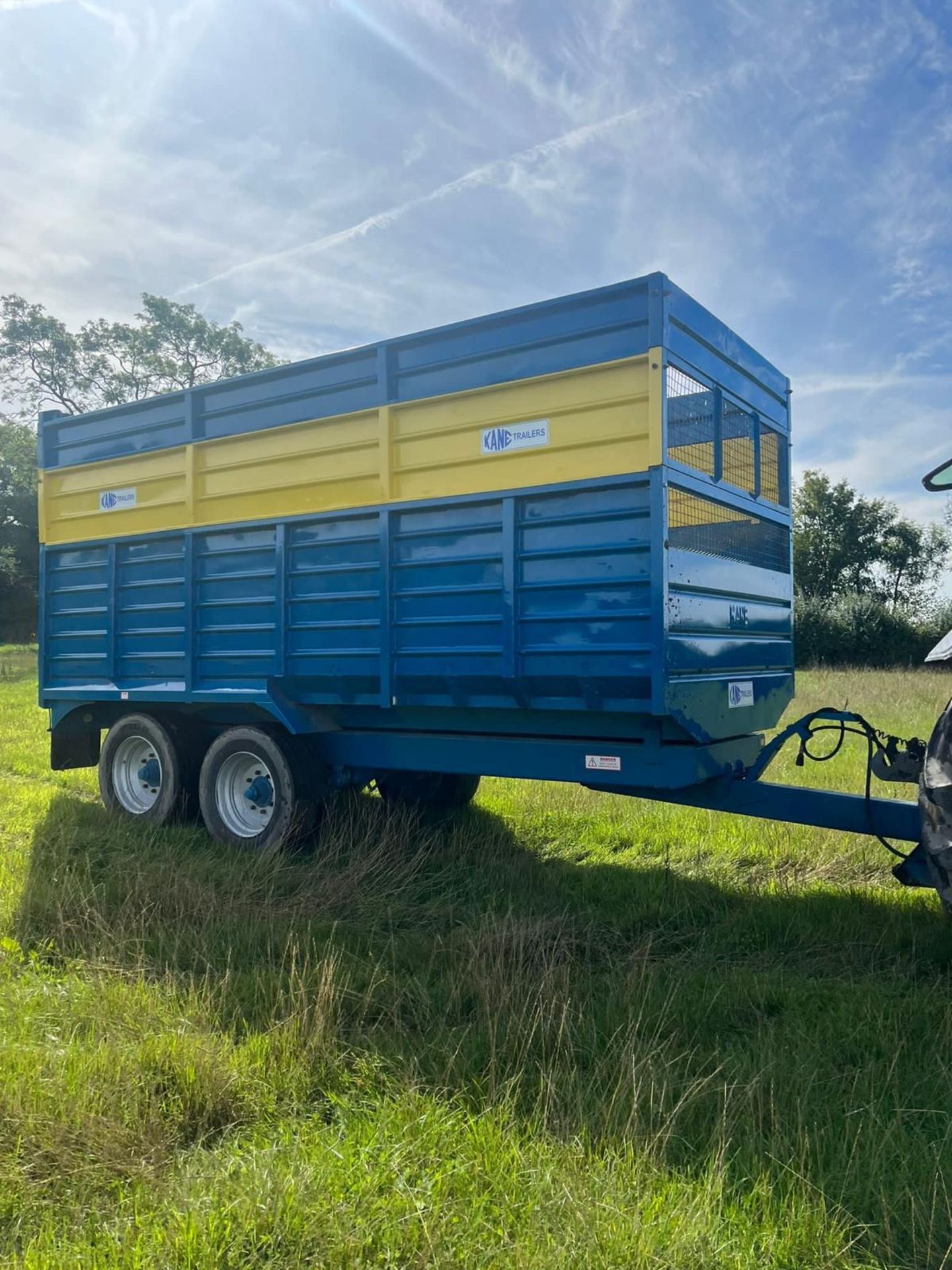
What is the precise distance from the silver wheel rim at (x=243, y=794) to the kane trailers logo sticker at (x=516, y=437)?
2.59m

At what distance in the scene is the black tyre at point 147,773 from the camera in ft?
21.8

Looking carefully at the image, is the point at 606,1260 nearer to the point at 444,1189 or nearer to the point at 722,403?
the point at 444,1189

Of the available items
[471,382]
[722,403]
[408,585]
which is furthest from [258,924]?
[722,403]

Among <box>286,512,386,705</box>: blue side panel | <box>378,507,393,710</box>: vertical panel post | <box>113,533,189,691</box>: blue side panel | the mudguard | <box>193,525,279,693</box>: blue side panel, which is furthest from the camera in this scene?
<box>113,533,189,691</box>: blue side panel

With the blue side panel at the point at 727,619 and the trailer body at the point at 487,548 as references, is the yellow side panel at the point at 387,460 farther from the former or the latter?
the blue side panel at the point at 727,619

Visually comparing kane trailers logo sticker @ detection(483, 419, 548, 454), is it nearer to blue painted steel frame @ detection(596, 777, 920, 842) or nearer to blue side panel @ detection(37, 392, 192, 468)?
blue painted steel frame @ detection(596, 777, 920, 842)

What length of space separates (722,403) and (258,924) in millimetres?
3564

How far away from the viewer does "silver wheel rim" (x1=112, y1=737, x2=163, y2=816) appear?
705 centimetres

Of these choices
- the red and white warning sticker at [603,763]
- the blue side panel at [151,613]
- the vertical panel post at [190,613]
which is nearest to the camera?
the red and white warning sticker at [603,763]

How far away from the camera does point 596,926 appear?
466 centimetres

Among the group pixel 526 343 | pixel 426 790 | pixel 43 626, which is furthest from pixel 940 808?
pixel 43 626

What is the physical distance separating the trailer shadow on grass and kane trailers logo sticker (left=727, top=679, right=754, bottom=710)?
1.00 m

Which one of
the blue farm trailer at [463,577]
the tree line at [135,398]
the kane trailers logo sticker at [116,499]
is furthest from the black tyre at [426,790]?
the tree line at [135,398]

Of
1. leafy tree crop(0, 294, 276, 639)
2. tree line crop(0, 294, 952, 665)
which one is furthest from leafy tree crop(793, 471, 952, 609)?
leafy tree crop(0, 294, 276, 639)
